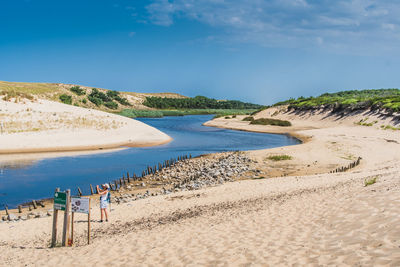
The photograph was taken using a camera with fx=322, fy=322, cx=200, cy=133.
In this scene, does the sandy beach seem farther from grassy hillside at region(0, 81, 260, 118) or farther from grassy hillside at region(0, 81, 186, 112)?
Result: grassy hillside at region(0, 81, 186, 112)

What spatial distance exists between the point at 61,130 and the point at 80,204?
34.7 m

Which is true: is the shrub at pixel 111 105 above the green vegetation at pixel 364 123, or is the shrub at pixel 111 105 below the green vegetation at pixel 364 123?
above

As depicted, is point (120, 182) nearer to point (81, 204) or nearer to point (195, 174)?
point (195, 174)

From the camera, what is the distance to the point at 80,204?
10.2m

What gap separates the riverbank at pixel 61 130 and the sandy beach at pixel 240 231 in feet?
75.8

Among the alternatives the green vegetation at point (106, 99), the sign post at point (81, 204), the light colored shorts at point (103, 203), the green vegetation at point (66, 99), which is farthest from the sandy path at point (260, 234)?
the green vegetation at point (106, 99)

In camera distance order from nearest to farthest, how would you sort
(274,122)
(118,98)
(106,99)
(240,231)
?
1. (240,231)
2. (274,122)
3. (106,99)
4. (118,98)

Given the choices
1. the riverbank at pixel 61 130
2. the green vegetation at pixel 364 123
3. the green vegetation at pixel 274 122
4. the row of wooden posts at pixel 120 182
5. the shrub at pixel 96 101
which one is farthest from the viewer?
the shrub at pixel 96 101

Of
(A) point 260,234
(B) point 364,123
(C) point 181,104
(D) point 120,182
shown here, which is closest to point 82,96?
(C) point 181,104

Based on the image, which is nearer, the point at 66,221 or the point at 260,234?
the point at 260,234

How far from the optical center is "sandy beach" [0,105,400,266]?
7.46 metres

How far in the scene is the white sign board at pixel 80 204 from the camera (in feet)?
33.4

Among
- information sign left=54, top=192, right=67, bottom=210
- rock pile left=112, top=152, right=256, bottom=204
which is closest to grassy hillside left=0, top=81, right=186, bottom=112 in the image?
rock pile left=112, top=152, right=256, bottom=204

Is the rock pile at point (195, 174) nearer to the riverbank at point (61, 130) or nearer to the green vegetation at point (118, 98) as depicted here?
the riverbank at point (61, 130)
